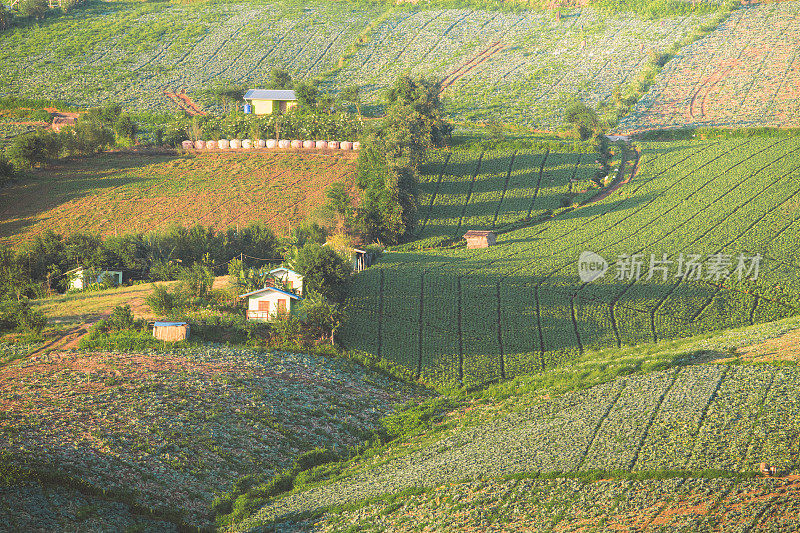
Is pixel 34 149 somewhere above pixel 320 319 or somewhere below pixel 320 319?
above

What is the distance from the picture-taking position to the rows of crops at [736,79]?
302 feet

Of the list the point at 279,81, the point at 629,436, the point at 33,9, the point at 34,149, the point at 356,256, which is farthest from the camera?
the point at 33,9

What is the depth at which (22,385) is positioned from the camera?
37.1 metres

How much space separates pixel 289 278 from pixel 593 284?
22491 mm

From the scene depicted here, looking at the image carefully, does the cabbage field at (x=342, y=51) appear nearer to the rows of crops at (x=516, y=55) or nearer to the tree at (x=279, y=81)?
the rows of crops at (x=516, y=55)

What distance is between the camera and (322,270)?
5172 centimetres

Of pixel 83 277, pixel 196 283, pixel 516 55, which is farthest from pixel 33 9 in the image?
pixel 196 283

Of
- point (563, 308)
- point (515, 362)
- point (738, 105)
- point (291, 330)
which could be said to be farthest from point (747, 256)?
point (738, 105)

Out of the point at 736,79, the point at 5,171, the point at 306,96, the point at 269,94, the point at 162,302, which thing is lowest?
the point at 162,302

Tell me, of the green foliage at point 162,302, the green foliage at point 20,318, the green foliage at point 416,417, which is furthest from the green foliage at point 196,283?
the green foliage at point 416,417

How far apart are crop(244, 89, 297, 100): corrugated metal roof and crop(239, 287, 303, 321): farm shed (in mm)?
Answer: 51946

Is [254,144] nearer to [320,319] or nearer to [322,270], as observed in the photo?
[322,270]

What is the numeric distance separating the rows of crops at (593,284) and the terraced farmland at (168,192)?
1825 cm

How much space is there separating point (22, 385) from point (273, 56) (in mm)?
96474
